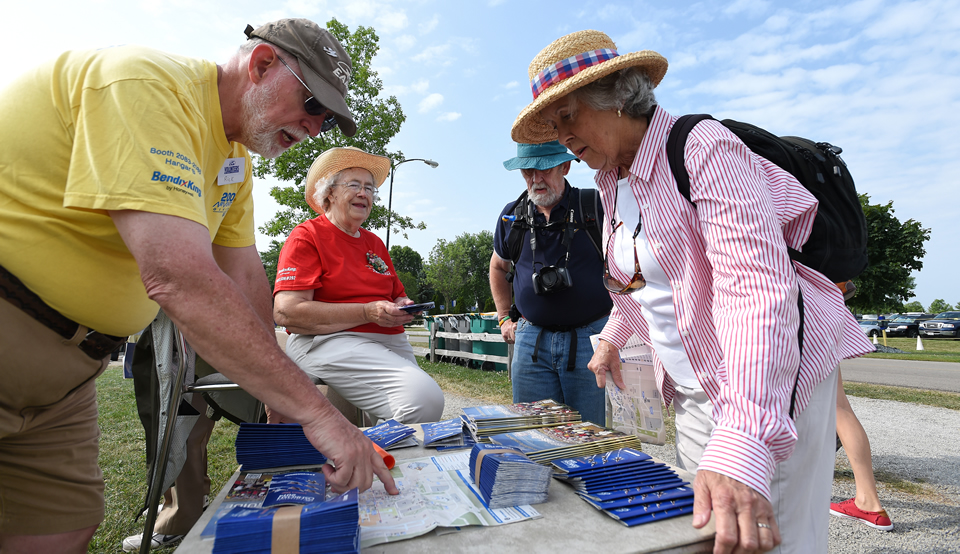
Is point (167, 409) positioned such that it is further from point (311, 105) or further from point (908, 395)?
point (908, 395)

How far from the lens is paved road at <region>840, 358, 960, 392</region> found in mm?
8758

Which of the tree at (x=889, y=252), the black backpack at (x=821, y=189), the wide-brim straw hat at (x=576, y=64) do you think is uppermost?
the tree at (x=889, y=252)

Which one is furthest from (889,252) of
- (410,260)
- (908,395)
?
(410,260)

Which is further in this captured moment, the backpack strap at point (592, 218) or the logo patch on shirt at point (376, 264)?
the logo patch on shirt at point (376, 264)

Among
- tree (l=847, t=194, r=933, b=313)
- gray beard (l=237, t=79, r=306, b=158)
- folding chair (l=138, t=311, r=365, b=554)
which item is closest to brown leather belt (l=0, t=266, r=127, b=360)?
folding chair (l=138, t=311, r=365, b=554)

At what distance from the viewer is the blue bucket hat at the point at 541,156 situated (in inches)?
126

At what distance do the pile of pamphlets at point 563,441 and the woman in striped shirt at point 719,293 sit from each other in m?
0.26

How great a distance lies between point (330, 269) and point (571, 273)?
1.52m

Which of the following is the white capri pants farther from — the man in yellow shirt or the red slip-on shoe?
the red slip-on shoe

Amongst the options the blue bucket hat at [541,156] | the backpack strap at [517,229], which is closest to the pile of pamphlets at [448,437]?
the backpack strap at [517,229]

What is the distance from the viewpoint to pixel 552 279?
310 centimetres

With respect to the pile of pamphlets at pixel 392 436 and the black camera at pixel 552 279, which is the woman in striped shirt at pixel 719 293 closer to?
the pile of pamphlets at pixel 392 436

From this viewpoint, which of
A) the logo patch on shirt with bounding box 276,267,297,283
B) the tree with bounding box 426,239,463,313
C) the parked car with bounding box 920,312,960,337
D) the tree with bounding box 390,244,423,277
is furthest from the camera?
the tree with bounding box 390,244,423,277

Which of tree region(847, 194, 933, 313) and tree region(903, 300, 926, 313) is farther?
tree region(903, 300, 926, 313)
